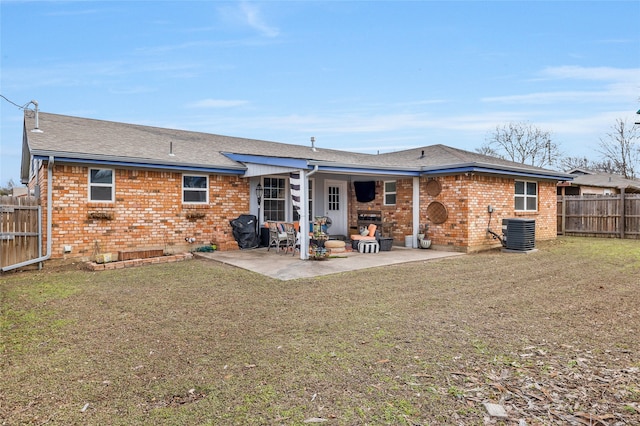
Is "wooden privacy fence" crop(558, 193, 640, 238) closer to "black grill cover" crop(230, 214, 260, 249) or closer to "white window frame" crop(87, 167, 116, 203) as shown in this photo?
"black grill cover" crop(230, 214, 260, 249)

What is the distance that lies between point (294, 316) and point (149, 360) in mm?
2037

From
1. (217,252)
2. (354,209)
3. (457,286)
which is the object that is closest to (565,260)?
(457,286)

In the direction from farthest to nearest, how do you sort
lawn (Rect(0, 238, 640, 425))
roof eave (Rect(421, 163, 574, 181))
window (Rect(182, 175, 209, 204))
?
1. window (Rect(182, 175, 209, 204))
2. roof eave (Rect(421, 163, 574, 181))
3. lawn (Rect(0, 238, 640, 425))

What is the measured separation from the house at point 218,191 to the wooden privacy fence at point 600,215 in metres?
3.10

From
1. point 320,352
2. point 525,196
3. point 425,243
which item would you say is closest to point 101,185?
point 320,352

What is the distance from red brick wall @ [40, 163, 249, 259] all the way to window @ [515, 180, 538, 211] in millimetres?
9406

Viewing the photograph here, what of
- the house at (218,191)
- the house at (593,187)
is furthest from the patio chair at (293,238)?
the house at (593,187)

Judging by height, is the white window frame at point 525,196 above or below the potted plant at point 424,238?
above

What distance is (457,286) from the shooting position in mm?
7371

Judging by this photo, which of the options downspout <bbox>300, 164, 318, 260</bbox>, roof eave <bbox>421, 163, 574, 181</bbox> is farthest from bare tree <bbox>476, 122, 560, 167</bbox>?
downspout <bbox>300, 164, 318, 260</bbox>

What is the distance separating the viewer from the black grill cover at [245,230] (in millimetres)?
12461

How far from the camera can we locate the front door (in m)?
15.2

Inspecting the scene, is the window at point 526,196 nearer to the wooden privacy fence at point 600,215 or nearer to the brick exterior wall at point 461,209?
the brick exterior wall at point 461,209

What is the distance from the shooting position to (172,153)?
1203 centimetres
